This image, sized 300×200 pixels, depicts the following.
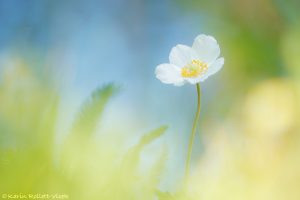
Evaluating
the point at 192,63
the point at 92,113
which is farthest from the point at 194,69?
the point at 92,113

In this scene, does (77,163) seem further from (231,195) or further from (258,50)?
(258,50)

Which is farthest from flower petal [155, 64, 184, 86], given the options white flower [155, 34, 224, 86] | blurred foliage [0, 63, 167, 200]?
blurred foliage [0, 63, 167, 200]

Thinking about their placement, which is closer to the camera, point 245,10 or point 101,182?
point 101,182

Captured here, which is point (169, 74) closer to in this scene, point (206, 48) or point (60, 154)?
point (206, 48)

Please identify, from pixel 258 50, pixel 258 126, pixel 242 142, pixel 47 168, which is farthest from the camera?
pixel 258 50

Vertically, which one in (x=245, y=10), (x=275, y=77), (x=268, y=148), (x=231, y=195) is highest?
(x=245, y=10)

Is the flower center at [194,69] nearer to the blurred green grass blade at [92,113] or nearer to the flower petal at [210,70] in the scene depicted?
the flower petal at [210,70]

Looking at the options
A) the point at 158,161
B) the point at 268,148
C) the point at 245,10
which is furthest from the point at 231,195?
the point at 245,10
